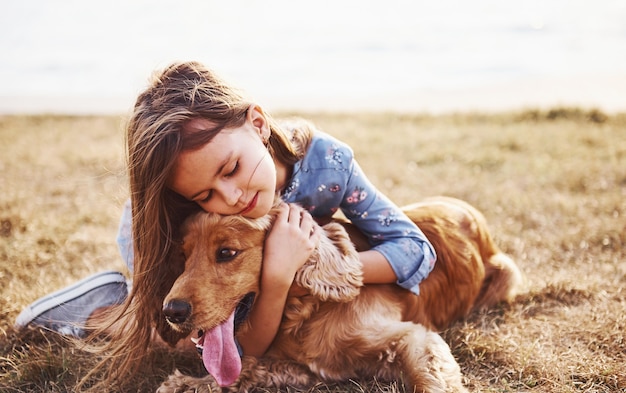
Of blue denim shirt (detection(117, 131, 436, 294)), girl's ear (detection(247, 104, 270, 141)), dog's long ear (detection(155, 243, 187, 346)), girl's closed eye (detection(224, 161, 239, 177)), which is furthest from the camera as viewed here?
blue denim shirt (detection(117, 131, 436, 294))

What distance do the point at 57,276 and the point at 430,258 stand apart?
2299mm

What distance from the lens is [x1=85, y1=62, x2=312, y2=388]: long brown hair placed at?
7.34ft

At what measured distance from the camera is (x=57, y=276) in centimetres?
368

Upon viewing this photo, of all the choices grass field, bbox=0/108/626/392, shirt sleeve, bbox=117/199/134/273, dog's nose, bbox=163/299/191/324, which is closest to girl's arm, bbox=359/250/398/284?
grass field, bbox=0/108/626/392

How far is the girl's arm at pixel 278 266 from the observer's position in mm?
2395

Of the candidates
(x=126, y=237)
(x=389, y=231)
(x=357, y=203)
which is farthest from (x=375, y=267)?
(x=126, y=237)

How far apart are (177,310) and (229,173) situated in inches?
21.3

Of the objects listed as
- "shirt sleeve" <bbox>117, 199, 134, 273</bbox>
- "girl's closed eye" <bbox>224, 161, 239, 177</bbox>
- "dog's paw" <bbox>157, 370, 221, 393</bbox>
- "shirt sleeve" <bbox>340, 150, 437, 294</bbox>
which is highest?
"girl's closed eye" <bbox>224, 161, 239, 177</bbox>

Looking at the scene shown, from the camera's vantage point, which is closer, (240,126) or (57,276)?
(240,126)

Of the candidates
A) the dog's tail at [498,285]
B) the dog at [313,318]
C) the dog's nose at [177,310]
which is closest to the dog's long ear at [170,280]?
the dog at [313,318]

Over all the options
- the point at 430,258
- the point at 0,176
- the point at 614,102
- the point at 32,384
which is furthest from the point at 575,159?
the point at 0,176

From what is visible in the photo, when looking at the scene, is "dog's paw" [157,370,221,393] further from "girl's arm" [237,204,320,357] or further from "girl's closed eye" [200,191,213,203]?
"girl's closed eye" [200,191,213,203]

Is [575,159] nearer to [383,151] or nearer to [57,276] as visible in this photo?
[383,151]

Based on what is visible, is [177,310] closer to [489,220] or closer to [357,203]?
[357,203]
